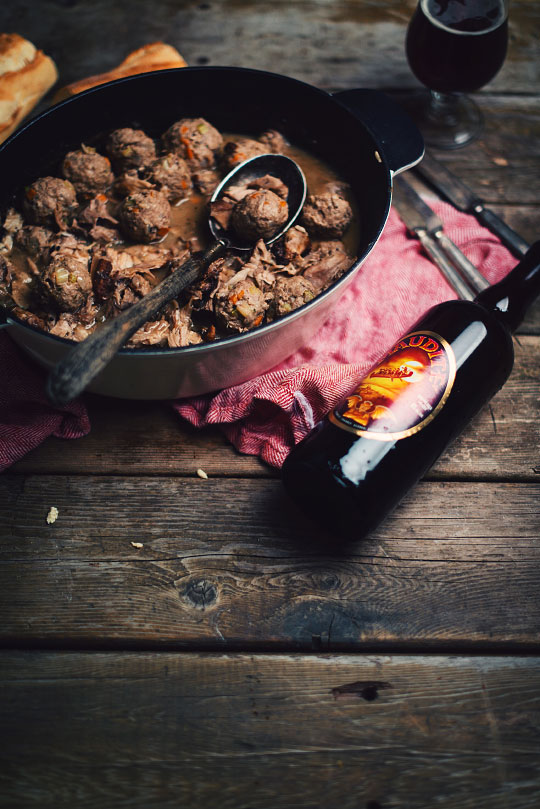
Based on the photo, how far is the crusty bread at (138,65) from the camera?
210 centimetres

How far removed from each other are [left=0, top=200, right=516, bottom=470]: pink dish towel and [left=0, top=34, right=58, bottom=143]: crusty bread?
2.96ft

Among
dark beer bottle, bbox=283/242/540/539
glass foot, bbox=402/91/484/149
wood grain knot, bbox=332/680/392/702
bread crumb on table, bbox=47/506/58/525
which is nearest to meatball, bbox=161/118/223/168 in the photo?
glass foot, bbox=402/91/484/149

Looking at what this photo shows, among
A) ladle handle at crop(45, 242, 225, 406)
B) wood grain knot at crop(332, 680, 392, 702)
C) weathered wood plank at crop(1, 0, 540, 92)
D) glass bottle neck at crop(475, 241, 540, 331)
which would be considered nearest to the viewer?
ladle handle at crop(45, 242, 225, 406)

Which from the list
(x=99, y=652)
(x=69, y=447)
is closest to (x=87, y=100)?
(x=69, y=447)

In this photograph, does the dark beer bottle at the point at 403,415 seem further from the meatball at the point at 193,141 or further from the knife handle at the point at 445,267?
the meatball at the point at 193,141

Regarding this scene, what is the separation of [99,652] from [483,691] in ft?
2.85

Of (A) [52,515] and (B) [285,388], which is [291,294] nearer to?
(B) [285,388]

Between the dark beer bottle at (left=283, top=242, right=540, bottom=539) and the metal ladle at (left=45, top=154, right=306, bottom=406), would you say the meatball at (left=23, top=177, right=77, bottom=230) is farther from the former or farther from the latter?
the dark beer bottle at (left=283, top=242, right=540, bottom=539)

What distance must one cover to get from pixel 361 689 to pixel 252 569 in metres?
0.36

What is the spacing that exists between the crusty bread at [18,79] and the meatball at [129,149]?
0.43 m

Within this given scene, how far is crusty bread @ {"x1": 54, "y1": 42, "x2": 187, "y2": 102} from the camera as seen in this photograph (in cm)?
210

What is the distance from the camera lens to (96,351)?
1158 mm

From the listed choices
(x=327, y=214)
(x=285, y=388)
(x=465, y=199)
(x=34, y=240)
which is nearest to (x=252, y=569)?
(x=285, y=388)

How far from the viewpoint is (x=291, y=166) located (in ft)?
6.04
